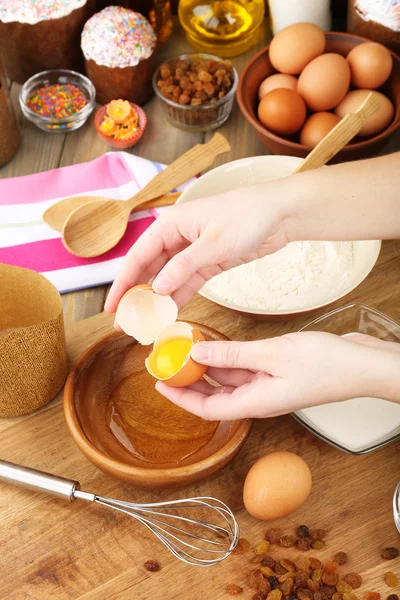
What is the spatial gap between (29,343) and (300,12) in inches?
44.1

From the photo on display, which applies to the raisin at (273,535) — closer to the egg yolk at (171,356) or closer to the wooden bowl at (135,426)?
the wooden bowl at (135,426)

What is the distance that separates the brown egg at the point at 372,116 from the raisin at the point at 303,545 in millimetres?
868

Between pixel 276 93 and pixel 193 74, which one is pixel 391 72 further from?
pixel 193 74

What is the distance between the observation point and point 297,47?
1508 mm

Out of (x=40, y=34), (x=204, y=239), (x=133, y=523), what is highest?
(x=204, y=239)

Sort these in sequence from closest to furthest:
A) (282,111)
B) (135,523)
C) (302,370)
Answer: (302,370) < (135,523) < (282,111)

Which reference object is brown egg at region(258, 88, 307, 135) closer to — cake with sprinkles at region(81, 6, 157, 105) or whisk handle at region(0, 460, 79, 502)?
cake with sprinkles at region(81, 6, 157, 105)

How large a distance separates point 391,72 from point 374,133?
0.17m

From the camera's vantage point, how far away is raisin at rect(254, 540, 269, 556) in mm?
1031

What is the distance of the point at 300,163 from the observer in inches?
53.5

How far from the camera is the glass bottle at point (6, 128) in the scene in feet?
5.07

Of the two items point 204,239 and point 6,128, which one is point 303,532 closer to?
point 204,239

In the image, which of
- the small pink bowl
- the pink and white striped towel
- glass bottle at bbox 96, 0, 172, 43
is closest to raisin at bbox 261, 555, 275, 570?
the pink and white striped towel

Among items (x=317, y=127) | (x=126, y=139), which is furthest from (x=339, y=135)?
(x=126, y=139)
